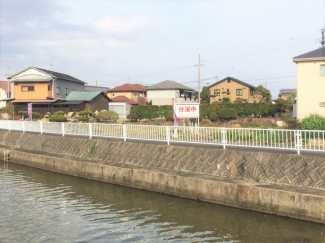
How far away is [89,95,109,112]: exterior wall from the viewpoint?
42550mm

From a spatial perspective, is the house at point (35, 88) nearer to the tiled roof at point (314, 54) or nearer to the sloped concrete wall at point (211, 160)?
the sloped concrete wall at point (211, 160)

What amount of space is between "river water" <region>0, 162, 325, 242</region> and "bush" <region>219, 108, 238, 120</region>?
2351 centimetres

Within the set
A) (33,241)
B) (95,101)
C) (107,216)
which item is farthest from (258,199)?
(95,101)

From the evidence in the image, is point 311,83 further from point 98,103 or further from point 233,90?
point 233,90

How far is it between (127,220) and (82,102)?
3506 cm

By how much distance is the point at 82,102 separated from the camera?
4159cm

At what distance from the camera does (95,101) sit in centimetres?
4312

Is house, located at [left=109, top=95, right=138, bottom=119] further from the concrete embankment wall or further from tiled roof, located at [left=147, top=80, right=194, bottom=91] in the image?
the concrete embankment wall

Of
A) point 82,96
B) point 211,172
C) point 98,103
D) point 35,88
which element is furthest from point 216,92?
point 211,172

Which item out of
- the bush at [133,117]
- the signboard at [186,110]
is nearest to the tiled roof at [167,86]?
the bush at [133,117]

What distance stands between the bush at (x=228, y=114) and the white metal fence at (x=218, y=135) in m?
19.9

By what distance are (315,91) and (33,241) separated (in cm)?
2407

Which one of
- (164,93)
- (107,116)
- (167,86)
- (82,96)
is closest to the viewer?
(107,116)

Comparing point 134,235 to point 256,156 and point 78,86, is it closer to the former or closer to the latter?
point 256,156
